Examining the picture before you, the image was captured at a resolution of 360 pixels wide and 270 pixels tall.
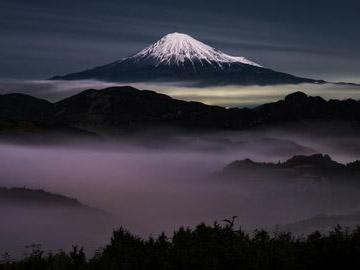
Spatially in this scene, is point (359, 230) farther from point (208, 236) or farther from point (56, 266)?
point (56, 266)

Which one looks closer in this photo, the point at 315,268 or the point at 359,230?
the point at 315,268

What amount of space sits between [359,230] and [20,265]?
44.6m

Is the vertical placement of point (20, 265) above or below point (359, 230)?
below

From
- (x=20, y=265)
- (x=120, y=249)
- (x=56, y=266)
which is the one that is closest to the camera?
(x=56, y=266)

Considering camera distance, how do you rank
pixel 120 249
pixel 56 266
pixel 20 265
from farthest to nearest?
pixel 120 249
pixel 20 265
pixel 56 266

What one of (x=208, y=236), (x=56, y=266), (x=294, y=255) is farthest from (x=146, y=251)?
(x=294, y=255)

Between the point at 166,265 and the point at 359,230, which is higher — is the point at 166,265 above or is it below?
below

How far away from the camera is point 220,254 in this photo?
82.8 metres

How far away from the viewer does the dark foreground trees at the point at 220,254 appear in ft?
254

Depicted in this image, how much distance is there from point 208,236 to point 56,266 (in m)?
23.0

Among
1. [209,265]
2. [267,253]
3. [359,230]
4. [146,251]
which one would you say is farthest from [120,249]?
[359,230]

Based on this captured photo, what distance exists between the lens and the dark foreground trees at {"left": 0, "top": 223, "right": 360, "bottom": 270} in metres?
77.4

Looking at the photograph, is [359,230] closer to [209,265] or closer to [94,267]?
[209,265]

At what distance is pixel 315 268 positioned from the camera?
7725 cm
